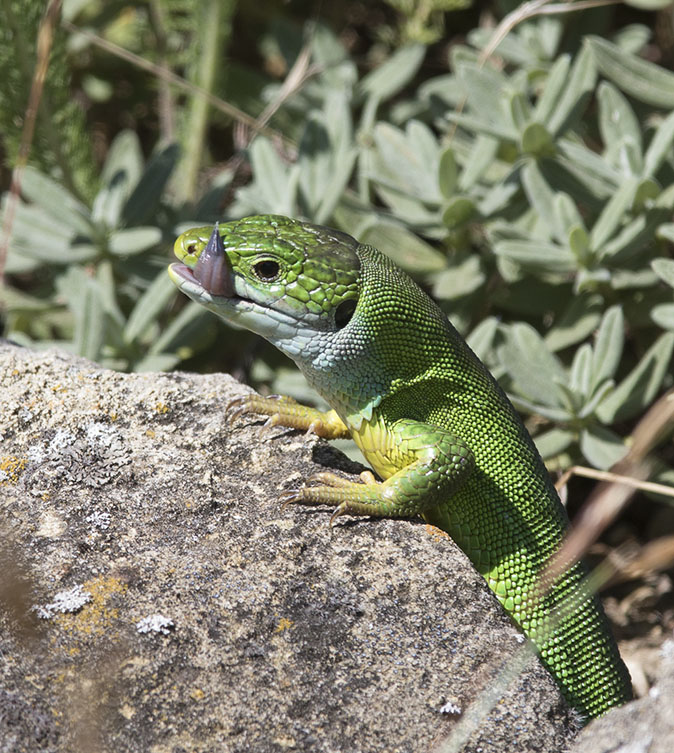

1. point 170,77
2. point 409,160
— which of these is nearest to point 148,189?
point 170,77

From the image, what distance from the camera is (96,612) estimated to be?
271cm

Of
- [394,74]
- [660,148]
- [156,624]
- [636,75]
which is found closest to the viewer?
[156,624]

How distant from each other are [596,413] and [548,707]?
226 cm

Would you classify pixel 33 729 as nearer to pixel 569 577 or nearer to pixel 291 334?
pixel 291 334

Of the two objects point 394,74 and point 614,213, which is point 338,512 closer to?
point 614,213

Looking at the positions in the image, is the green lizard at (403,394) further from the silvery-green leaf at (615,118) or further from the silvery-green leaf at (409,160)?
the silvery-green leaf at (615,118)

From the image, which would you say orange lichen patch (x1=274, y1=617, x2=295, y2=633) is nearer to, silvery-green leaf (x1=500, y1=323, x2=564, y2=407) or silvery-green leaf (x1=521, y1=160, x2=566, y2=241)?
silvery-green leaf (x1=500, y1=323, x2=564, y2=407)

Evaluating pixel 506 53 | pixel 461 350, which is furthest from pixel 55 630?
pixel 506 53

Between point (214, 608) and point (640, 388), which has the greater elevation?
point (214, 608)

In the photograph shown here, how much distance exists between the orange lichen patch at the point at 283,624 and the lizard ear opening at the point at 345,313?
3.72 ft

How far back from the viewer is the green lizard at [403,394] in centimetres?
340

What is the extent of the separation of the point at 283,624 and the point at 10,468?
43.7 inches

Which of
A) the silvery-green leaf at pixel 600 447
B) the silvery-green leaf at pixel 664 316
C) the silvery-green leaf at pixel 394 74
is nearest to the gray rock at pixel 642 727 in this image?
the silvery-green leaf at pixel 600 447

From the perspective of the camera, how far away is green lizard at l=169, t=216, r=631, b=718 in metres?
3.40
